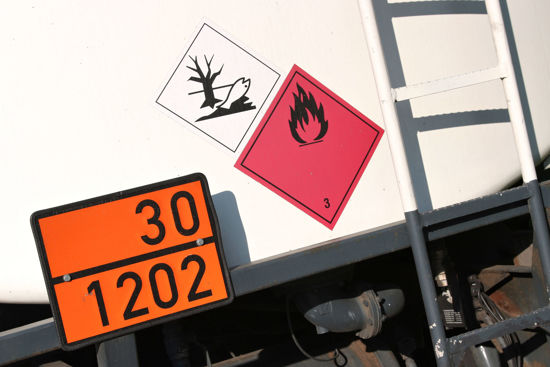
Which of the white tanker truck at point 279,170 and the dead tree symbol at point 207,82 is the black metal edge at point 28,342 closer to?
the white tanker truck at point 279,170

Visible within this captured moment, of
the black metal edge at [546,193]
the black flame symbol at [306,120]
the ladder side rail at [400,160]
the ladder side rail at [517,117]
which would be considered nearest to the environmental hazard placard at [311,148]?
the black flame symbol at [306,120]

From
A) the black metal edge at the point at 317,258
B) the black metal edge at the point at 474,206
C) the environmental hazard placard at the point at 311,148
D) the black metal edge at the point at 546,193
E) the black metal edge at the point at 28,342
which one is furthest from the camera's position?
the black metal edge at the point at 546,193

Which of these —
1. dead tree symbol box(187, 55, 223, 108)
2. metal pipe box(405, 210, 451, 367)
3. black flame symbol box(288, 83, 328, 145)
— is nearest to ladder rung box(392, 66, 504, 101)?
black flame symbol box(288, 83, 328, 145)

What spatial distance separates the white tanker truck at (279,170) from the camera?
161cm

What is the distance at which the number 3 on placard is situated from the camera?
1.63 meters

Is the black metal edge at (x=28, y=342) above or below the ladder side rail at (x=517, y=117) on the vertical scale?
below

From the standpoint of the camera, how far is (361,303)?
2076 mm

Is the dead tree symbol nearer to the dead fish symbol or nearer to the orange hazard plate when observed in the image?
the dead fish symbol

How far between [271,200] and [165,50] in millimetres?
463

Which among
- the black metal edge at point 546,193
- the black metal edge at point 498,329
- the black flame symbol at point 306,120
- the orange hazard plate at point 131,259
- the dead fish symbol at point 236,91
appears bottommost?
the black metal edge at point 498,329

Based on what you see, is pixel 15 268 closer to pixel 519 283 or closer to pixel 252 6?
pixel 252 6

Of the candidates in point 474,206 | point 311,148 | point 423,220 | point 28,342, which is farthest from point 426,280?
point 28,342

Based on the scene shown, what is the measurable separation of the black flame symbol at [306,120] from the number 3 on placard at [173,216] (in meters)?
0.37

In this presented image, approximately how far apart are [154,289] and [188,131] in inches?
15.8
